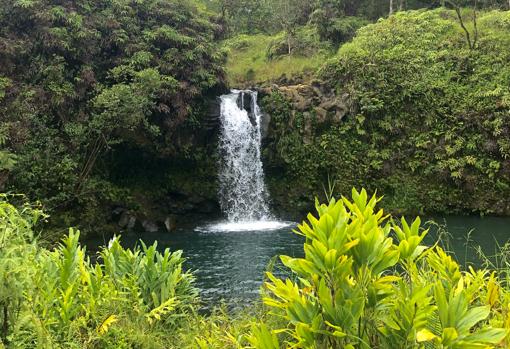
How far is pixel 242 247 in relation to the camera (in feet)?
40.0

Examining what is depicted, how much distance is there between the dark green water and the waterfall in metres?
1.86

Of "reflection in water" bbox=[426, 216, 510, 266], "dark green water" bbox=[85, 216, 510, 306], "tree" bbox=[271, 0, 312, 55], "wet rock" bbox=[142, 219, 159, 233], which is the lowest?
"reflection in water" bbox=[426, 216, 510, 266]

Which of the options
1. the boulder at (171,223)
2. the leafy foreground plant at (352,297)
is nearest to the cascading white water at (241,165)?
the boulder at (171,223)

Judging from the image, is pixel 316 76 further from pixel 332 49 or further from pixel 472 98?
pixel 472 98

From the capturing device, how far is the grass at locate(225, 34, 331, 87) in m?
22.3

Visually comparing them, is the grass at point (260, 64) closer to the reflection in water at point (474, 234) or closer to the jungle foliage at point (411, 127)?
the jungle foliage at point (411, 127)

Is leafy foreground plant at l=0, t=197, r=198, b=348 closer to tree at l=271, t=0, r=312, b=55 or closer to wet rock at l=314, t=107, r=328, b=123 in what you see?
wet rock at l=314, t=107, r=328, b=123

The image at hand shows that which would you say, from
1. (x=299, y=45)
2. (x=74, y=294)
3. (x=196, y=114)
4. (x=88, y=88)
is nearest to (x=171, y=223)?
(x=196, y=114)

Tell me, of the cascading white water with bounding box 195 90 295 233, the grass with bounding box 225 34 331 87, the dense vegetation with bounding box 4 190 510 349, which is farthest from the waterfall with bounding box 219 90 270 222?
the dense vegetation with bounding box 4 190 510 349

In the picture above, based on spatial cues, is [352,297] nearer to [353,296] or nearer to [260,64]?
[353,296]

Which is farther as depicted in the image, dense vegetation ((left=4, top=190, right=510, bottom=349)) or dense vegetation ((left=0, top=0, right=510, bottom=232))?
dense vegetation ((left=0, top=0, right=510, bottom=232))

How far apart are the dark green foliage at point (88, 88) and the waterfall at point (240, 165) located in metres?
1.46

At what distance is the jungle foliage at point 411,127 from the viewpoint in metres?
16.4

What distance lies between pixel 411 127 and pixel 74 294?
16923mm
